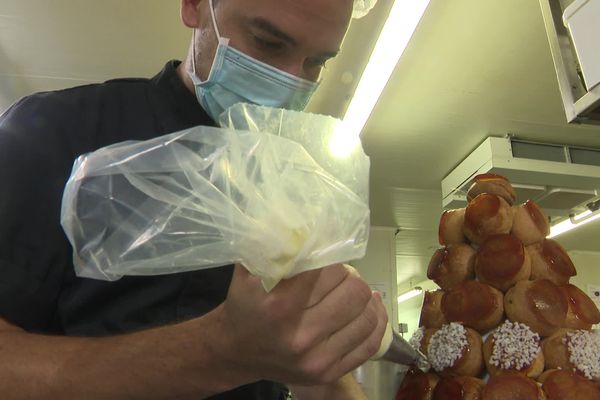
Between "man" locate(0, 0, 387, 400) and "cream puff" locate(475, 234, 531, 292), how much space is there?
350mm

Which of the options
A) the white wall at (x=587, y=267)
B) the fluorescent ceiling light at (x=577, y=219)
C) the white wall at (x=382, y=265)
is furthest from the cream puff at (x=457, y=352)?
the white wall at (x=587, y=267)

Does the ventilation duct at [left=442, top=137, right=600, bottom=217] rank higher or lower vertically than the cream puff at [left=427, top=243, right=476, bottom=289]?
higher

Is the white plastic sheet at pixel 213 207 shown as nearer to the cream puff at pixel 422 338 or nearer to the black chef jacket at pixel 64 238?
the black chef jacket at pixel 64 238

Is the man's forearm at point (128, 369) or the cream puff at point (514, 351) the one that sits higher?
the cream puff at point (514, 351)

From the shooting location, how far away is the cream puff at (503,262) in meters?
0.87

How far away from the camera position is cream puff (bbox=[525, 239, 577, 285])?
907mm

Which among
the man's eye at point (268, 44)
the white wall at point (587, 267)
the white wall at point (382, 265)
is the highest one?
the white wall at point (587, 267)

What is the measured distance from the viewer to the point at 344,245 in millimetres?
393

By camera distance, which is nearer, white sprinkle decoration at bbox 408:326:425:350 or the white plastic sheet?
the white plastic sheet

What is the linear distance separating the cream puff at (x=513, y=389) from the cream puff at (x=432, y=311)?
0.51 feet

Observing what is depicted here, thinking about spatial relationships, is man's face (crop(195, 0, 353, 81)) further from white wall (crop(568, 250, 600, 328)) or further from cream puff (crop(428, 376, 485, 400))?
white wall (crop(568, 250, 600, 328))

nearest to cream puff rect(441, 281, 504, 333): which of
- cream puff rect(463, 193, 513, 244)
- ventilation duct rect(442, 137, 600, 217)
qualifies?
cream puff rect(463, 193, 513, 244)

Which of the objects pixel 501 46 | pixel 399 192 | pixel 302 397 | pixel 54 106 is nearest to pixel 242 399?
pixel 302 397

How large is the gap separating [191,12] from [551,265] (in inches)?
36.5
